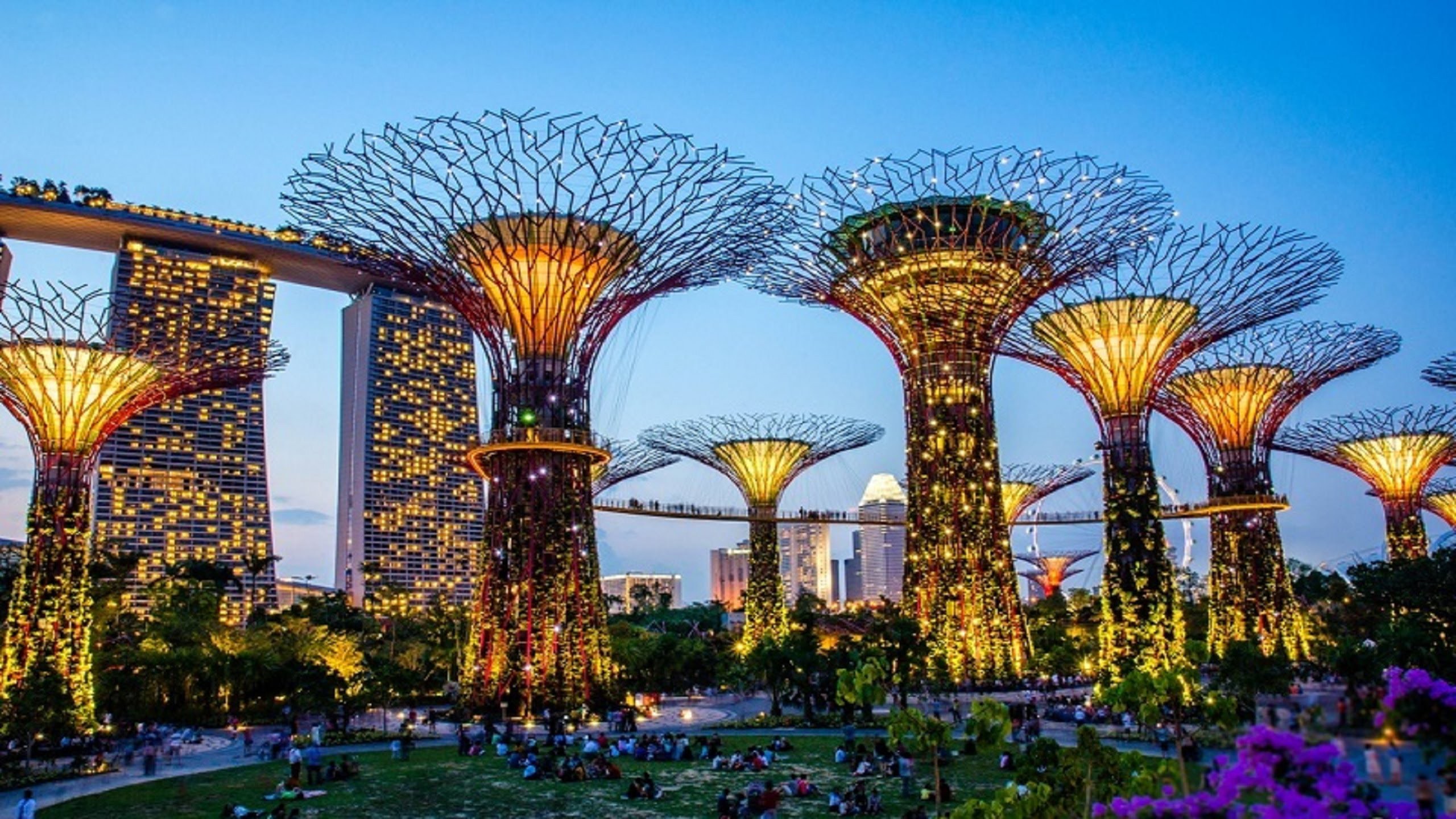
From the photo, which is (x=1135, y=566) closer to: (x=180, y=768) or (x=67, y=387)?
(x=180, y=768)

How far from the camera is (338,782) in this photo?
21875 mm

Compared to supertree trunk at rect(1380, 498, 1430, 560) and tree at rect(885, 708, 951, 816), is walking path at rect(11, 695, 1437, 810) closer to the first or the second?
tree at rect(885, 708, 951, 816)

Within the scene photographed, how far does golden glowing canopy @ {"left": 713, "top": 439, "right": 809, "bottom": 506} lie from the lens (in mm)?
54062

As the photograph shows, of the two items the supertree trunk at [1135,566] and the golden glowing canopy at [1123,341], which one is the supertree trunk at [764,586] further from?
the golden glowing canopy at [1123,341]

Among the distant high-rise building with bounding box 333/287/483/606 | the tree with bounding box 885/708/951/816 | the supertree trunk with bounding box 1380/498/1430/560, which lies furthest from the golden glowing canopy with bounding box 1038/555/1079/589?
the tree with bounding box 885/708/951/816

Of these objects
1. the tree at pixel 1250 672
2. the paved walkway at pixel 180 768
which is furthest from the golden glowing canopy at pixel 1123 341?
the paved walkway at pixel 180 768

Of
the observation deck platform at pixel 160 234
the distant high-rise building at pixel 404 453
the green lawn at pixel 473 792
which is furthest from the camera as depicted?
the distant high-rise building at pixel 404 453

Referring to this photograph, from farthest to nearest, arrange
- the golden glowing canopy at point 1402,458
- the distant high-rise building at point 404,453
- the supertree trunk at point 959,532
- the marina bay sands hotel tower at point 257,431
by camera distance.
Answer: the distant high-rise building at point 404,453 < the marina bay sands hotel tower at point 257,431 < the golden glowing canopy at point 1402,458 < the supertree trunk at point 959,532

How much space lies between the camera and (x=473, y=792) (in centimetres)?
2000

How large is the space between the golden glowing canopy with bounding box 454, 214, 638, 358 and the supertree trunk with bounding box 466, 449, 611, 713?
336cm

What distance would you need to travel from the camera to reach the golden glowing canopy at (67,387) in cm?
2909

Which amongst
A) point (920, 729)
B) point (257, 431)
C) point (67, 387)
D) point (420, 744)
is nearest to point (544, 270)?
point (420, 744)

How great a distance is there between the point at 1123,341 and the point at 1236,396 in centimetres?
1381

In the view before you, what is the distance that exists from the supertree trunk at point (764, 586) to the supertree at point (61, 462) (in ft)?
92.1
